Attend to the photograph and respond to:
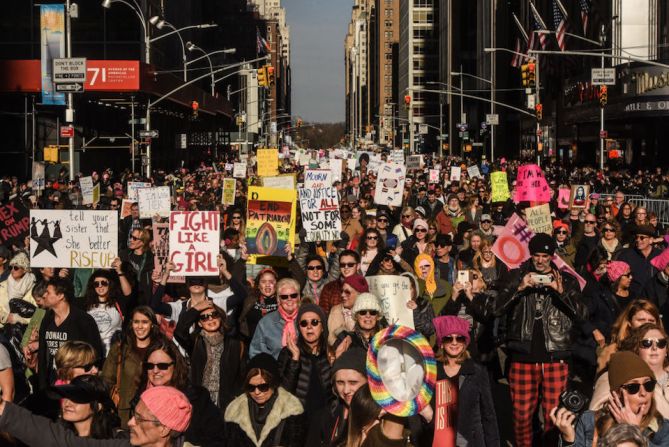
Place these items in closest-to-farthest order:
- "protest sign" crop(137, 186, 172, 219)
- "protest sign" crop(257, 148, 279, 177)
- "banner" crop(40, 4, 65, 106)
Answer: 1. "protest sign" crop(137, 186, 172, 219)
2. "protest sign" crop(257, 148, 279, 177)
3. "banner" crop(40, 4, 65, 106)

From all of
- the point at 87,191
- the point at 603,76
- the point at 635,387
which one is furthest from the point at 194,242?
the point at 603,76

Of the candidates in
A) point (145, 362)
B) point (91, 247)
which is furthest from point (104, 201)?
point (145, 362)

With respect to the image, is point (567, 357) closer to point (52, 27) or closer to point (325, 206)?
point (325, 206)

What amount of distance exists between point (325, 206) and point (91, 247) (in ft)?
12.8

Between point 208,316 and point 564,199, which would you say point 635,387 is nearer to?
point 208,316

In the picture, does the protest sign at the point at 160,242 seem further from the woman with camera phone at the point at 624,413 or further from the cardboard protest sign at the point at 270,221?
the woman with camera phone at the point at 624,413

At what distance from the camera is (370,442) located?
5.36 meters

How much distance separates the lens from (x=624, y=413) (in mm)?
5348

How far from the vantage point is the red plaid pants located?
28.2 ft

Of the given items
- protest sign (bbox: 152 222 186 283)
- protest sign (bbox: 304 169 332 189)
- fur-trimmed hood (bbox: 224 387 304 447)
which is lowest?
fur-trimmed hood (bbox: 224 387 304 447)

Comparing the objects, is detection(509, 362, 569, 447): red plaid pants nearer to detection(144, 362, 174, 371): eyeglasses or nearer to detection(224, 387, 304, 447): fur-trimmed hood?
detection(224, 387, 304, 447): fur-trimmed hood

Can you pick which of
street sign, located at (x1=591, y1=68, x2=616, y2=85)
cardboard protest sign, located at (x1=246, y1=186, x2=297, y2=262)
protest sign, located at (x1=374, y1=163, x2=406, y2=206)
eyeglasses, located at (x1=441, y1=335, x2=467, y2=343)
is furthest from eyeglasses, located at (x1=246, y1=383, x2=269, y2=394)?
street sign, located at (x1=591, y1=68, x2=616, y2=85)

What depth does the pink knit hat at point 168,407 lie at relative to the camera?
17.3ft

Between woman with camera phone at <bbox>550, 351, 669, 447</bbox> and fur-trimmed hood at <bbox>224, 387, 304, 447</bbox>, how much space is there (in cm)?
166
